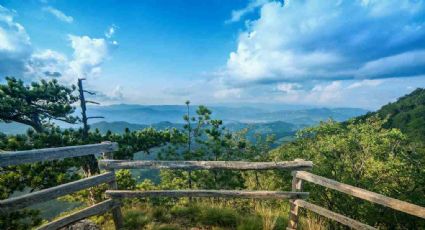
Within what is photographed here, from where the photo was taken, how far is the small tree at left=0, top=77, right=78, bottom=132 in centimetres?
1639

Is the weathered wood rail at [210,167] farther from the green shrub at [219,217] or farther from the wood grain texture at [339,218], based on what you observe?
the green shrub at [219,217]

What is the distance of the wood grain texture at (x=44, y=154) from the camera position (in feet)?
13.2

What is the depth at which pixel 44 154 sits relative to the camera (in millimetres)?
4547

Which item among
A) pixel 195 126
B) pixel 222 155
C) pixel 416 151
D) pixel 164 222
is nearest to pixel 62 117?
pixel 195 126

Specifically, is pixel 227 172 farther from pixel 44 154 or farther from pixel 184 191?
pixel 44 154

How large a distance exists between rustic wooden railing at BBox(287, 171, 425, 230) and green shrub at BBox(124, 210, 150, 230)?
3.18 meters

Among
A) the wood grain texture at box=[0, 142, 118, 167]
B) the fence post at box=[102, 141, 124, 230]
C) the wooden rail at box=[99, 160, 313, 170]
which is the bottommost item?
the fence post at box=[102, 141, 124, 230]

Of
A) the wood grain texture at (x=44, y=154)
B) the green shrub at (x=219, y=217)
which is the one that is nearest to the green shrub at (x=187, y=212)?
the green shrub at (x=219, y=217)

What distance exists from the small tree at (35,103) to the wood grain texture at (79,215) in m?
13.8

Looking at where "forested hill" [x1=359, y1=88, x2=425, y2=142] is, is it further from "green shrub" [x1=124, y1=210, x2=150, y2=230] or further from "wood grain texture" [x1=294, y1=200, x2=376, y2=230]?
"green shrub" [x1=124, y1=210, x2=150, y2=230]

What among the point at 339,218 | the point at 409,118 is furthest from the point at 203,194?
the point at 409,118

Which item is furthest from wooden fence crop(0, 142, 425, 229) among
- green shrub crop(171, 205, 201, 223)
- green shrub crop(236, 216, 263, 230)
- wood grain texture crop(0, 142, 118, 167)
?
green shrub crop(171, 205, 201, 223)

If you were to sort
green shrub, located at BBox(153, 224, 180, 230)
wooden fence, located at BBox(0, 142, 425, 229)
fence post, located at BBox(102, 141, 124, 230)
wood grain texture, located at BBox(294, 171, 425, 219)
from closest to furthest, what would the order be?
wood grain texture, located at BBox(294, 171, 425, 219) → wooden fence, located at BBox(0, 142, 425, 229) → fence post, located at BBox(102, 141, 124, 230) → green shrub, located at BBox(153, 224, 180, 230)

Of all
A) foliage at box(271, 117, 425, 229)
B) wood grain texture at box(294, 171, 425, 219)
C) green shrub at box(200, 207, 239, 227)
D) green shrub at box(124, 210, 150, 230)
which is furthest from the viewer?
foliage at box(271, 117, 425, 229)
